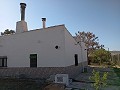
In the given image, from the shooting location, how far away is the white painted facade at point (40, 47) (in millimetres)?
13461

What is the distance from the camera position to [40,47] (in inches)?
565

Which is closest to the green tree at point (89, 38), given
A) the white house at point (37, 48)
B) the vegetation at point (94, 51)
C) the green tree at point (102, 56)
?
the vegetation at point (94, 51)

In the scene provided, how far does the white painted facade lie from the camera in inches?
530

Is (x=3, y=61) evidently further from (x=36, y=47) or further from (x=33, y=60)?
(x=36, y=47)

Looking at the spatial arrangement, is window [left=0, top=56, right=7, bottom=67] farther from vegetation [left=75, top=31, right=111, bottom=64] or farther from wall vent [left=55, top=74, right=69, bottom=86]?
vegetation [left=75, top=31, right=111, bottom=64]

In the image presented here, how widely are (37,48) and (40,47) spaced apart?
14.2 inches

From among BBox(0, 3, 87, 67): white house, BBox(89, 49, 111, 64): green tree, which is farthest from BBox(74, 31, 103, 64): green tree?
BBox(0, 3, 87, 67): white house

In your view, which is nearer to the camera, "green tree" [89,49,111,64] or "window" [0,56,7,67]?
"window" [0,56,7,67]

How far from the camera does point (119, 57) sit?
3114cm

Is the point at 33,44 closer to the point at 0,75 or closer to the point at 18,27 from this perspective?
the point at 18,27

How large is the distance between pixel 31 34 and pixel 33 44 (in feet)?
3.19

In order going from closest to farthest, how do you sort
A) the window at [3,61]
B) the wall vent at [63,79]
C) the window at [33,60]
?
the wall vent at [63,79] → the window at [33,60] → the window at [3,61]

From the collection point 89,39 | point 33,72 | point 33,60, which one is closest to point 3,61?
point 33,60

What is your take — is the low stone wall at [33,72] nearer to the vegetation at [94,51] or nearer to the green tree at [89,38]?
the vegetation at [94,51]
